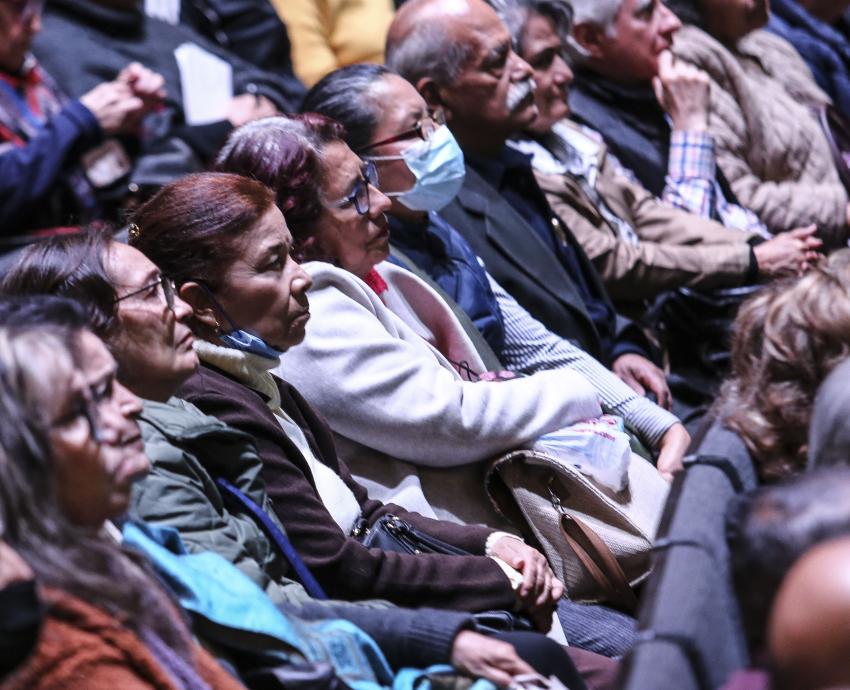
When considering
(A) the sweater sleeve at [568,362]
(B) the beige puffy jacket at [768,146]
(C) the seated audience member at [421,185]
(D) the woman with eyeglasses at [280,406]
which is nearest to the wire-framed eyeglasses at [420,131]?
(C) the seated audience member at [421,185]

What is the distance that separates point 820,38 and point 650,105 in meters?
1.63

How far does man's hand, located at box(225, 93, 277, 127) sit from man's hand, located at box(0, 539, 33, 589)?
9.27 ft

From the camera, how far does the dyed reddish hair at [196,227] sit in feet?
8.79

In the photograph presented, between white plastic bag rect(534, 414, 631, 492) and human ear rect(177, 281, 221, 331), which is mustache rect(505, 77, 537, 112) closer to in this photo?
white plastic bag rect(534, 414, 631, 492)

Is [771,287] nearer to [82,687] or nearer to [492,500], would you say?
[492,500]

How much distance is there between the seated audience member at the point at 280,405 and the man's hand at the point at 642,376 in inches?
49.0

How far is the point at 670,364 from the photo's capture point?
436cm

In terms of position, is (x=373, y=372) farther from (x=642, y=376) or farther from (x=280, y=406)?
(x=642, y=376)

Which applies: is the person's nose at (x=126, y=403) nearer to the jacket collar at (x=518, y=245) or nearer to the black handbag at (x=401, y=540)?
the black handbag at (x=401, y=540)

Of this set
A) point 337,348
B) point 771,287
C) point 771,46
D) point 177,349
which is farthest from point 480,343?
point 771,46

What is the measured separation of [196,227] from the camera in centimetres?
269

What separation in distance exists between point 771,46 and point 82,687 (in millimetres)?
4494

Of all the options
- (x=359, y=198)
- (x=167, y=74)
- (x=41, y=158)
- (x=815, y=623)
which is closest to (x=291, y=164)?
(x=359, y=198)

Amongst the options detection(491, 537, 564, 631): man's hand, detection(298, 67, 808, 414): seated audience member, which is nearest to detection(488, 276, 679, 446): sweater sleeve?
detection(298, 67, 808, 414): seated audience member
